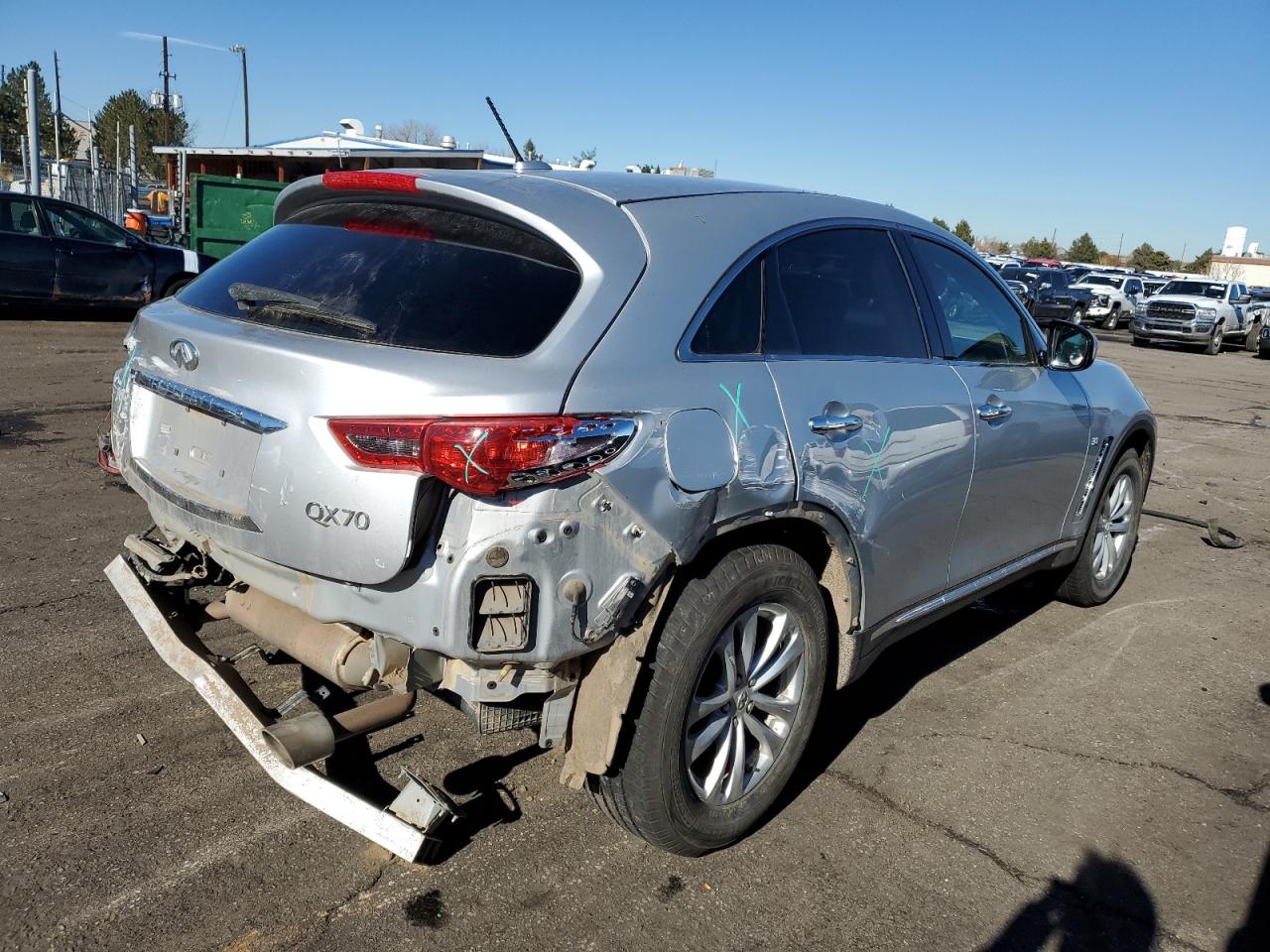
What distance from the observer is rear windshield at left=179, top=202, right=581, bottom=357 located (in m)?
2.57

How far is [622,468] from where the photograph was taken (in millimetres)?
2492

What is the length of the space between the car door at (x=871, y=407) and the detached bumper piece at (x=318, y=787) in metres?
1.34

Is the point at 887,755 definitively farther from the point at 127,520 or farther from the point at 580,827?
the point at 127,520

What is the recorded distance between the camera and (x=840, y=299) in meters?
3.43

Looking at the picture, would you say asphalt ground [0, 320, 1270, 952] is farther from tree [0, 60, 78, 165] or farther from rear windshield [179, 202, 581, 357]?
tree [0, 60, 78, 165]

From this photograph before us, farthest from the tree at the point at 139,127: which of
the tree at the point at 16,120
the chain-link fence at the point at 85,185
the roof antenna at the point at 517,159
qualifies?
the roof antenna at the point at 517,159

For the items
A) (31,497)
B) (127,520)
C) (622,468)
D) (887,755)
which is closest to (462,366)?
(622,468)

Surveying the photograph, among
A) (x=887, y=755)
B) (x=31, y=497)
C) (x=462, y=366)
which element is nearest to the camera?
(x=462, y=366)

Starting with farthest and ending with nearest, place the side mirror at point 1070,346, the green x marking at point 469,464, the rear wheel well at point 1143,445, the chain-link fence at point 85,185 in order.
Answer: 1. the chain-link fence at point 85,185
2. the rear wheel well at point 1143,445
3. the side mirror at point 1070,346
4. the green x marking at point 469,464

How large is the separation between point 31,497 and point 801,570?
15.5 feet

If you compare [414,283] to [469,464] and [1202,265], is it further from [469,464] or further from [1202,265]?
[1202,265]

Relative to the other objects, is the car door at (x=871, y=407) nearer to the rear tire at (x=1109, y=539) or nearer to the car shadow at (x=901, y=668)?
the car shadow at (x=901, y=668)

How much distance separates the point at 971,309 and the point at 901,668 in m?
1.59

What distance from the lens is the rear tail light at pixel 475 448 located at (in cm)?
234
